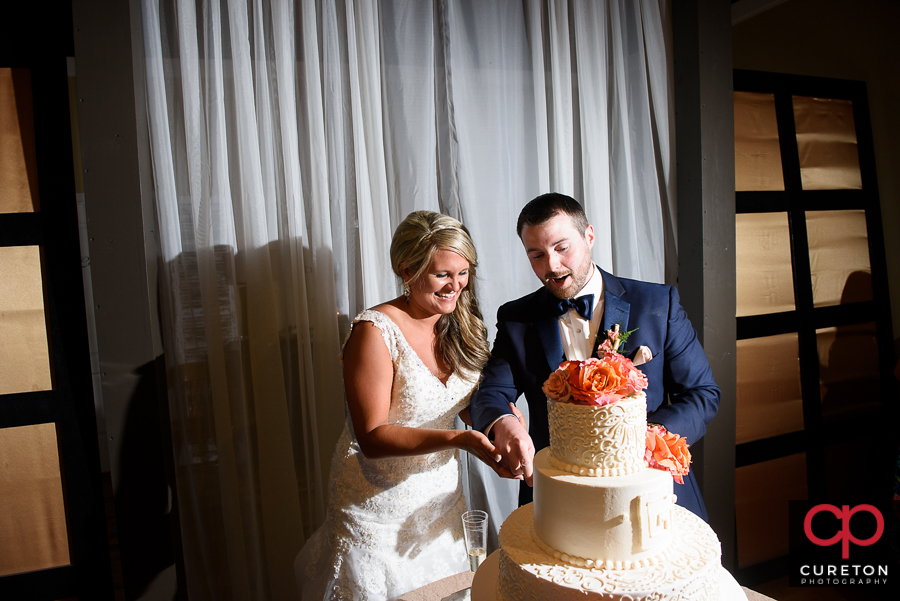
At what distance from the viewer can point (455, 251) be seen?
2004 mm

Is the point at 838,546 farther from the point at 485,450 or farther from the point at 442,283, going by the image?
the point at 442,283

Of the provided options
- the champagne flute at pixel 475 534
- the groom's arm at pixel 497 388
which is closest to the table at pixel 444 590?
the champagne flute at pixel 475 534

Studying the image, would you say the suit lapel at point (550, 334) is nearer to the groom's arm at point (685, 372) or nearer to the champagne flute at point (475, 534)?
the groom's arm at point (685, 372)

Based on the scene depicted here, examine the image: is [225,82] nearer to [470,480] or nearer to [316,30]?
[316,30]

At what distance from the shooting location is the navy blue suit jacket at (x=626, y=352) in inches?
78.4

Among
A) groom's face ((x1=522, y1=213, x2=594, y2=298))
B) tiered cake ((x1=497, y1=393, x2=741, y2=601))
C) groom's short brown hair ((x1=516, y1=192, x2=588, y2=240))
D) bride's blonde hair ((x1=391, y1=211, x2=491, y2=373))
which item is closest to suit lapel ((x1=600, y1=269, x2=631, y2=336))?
groom's face ((x1=522, y1=213, x2=594, y2=298))

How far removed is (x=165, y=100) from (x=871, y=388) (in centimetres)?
418

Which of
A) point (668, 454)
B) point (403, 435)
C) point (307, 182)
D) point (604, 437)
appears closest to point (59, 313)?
point (307, 182)

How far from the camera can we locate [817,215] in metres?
3.31

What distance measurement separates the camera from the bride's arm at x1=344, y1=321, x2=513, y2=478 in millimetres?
1843

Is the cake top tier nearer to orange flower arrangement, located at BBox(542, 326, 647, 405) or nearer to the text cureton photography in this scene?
orange flower arrangement, located at BBox(542, 326, 647, 405)

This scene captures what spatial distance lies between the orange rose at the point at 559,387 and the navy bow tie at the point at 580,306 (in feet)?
2.35

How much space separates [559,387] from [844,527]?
3241mm

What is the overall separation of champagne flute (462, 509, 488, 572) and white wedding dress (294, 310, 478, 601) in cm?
66
